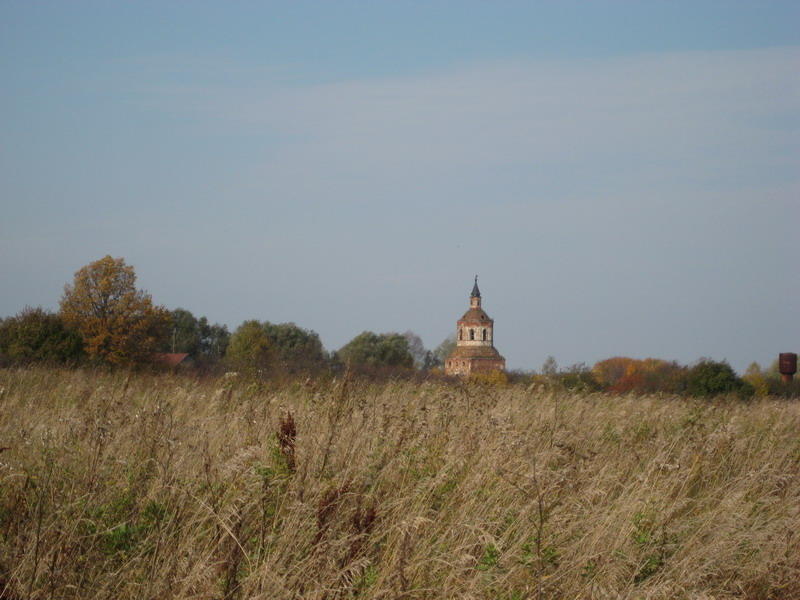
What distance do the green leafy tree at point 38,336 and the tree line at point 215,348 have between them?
0.05 metres

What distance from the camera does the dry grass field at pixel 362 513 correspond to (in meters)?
3.96

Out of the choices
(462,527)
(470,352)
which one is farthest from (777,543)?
(470,352)

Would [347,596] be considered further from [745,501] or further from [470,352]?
[470,352]

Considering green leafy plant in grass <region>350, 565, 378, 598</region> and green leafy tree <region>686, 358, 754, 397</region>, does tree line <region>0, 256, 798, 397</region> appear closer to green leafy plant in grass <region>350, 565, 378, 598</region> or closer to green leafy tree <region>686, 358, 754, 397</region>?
green leafy tree <region>686, 358, 754, 397</region>

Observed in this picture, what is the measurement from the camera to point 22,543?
389 cm

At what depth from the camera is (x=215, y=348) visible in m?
92.2

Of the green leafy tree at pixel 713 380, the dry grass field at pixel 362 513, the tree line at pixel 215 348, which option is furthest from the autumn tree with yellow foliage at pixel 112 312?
the dry grass field at pixel 362 513

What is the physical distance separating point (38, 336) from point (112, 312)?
64.5 ft

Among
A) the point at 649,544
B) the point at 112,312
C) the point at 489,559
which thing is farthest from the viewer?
the point at 112,312

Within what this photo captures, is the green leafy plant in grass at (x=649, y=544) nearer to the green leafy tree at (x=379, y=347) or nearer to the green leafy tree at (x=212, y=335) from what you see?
the green leafy tree at (x=379, y=347)

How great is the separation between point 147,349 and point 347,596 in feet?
201

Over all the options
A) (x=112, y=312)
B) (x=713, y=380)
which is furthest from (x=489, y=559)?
(x=112, y=312)

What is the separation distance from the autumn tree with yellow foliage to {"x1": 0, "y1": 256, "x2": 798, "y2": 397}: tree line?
0.24 ft

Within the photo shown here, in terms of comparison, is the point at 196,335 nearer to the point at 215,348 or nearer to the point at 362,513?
the point at 215,348
